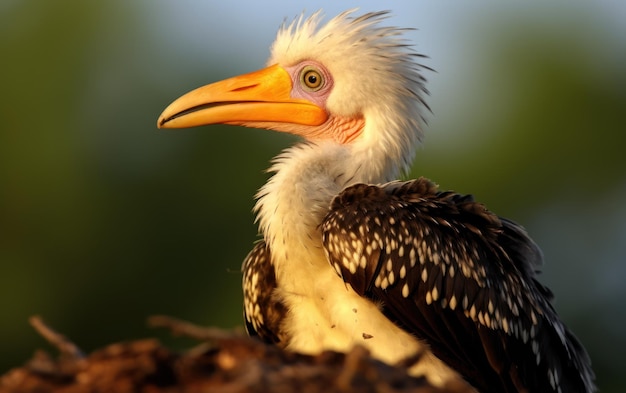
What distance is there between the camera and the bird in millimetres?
6125

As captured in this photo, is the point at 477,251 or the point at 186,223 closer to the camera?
the point at 477,251

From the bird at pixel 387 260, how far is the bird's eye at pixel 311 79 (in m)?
0.12

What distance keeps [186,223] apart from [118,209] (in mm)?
2101

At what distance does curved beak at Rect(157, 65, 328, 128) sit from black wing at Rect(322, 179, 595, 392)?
1.19 meters

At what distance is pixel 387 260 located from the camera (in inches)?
242

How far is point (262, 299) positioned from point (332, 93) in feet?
4.72

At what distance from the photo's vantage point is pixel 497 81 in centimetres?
2503

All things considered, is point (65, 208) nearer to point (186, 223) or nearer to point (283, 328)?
point (186, 223)

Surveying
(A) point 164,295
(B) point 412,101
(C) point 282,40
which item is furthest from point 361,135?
(A) point 164,295

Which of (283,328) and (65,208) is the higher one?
(283,328)

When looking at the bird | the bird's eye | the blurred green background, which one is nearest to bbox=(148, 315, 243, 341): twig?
the bird

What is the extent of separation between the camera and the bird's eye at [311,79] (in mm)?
7246

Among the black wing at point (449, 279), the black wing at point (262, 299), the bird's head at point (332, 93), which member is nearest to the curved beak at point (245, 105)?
the bird's head at point (332, 93)

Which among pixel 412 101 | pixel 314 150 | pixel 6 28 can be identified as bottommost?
pixel 6 28
